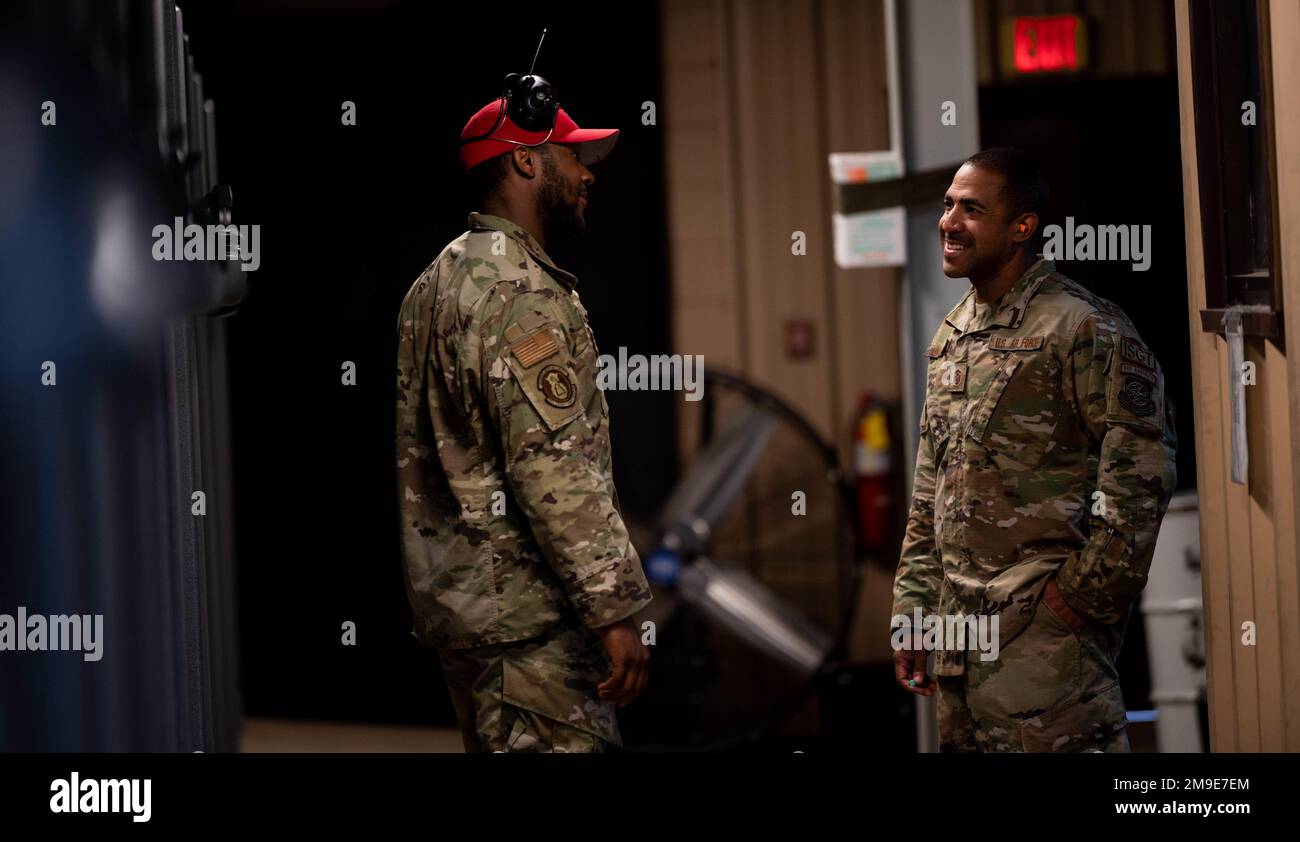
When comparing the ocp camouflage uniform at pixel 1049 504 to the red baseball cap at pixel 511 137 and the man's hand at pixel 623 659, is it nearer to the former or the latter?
the man's hand at pixel 623 659

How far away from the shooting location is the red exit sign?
21.5ft

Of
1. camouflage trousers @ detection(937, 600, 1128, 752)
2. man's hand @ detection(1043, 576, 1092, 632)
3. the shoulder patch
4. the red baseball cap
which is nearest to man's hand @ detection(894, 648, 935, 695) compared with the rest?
camouflage trousers @ detection(937, 600, 1128, 752)

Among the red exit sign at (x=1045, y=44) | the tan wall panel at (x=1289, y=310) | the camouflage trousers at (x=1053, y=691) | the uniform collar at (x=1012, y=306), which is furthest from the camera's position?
the red exit sign at (x=1045, y=44)

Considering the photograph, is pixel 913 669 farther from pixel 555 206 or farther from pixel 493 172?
pixel 493 172

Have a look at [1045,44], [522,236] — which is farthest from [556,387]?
[1045,44]

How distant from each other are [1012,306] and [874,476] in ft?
10.8

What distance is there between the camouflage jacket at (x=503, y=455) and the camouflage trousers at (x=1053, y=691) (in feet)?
2.68

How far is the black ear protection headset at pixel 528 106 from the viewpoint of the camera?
3.33 metres

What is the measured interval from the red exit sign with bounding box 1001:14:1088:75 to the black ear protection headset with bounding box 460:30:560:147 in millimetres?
3744

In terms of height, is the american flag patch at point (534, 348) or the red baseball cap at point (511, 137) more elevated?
the red baseball cap at point (511, 137)

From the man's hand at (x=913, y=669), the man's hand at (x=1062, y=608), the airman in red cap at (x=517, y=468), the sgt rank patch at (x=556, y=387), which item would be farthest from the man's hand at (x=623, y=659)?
the man's hand at (x=1062, y=608)

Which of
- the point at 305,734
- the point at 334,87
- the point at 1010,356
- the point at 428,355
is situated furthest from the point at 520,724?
the point at 334,87

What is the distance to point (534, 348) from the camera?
3215 millimetres
